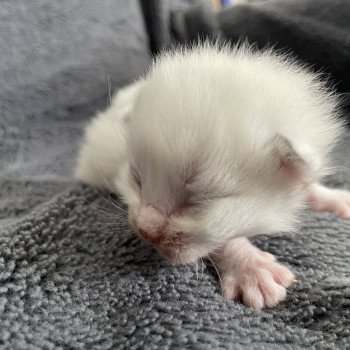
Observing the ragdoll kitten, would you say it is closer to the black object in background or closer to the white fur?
the white fur

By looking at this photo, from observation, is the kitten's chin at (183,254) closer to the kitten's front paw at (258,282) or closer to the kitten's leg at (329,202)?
the kitten's front paw at (258,282)

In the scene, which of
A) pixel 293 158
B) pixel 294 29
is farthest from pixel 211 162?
pixel 294 29

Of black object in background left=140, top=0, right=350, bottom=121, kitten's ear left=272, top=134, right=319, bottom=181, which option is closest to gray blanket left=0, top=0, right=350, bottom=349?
kitten's ear left=272, top=134, right=319, bottom=181

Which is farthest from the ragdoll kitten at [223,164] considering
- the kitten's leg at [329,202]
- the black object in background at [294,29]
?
the black object in background at [294,29]

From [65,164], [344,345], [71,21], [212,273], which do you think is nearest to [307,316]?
[344,345]

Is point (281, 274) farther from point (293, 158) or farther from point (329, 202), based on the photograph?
point (329, 202)

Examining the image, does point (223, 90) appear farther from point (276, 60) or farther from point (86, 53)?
point (86, 53)
